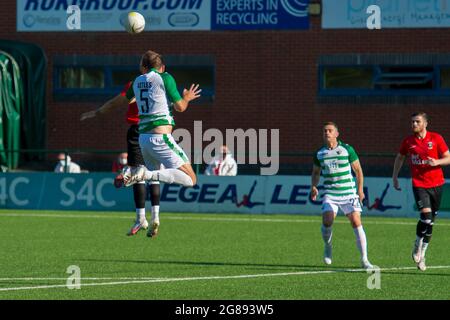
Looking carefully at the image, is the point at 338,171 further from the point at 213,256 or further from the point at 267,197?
the point at 267,197

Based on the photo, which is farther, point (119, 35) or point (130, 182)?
point (119, 35)

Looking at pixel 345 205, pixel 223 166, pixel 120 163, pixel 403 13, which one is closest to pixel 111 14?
pixel 120 163

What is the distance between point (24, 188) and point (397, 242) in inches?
486

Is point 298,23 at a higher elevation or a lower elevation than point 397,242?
higher

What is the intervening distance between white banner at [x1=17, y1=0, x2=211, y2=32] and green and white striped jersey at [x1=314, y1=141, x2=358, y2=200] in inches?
737

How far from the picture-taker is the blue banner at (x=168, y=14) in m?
32.6

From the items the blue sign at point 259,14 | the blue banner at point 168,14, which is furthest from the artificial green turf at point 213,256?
the blue banner at point 168,14

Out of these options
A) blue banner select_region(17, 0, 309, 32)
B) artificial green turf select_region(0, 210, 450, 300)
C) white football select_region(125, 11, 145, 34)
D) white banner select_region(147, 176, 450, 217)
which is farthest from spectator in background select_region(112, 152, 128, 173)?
white football select_region(125, 11, 145, 34)

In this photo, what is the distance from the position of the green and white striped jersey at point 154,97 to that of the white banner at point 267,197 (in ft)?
46.1

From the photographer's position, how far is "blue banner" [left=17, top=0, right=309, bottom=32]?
32.6 metres

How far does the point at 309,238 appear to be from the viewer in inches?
808

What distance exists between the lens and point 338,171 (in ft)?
48.7

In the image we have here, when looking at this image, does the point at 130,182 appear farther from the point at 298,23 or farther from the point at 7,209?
the point at 298,23
